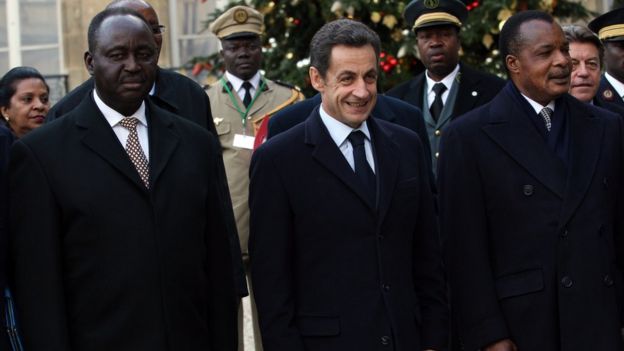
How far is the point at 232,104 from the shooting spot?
7.92 metres

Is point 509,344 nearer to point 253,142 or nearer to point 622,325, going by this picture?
point 622,325

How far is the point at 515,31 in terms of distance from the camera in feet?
18.2

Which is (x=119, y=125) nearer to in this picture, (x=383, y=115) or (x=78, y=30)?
(x=383, y=115)

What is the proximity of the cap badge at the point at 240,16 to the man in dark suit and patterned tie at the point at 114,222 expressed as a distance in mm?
3158

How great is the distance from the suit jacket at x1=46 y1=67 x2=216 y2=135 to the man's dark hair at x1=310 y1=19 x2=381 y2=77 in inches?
48.0

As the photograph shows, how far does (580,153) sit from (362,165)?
95 cm

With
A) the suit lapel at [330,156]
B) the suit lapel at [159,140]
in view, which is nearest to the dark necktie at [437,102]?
the suit lapel at [330,156]

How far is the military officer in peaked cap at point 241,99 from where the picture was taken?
25.3 feet

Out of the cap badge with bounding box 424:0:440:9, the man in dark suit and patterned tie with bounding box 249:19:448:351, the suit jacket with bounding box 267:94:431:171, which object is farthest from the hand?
the cap badge with bounding box 424:0:440:9

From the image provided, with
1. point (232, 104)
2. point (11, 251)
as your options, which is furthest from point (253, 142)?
point (11, 251)

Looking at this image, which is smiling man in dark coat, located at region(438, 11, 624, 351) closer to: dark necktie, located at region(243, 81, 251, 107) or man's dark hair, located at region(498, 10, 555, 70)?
man's dark hair, located at region(498, 10, 555, 70)

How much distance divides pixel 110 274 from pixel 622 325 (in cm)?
219

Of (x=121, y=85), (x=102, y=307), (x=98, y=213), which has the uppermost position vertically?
(x=121, y=85)

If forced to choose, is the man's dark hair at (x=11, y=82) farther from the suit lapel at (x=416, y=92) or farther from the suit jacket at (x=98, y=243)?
the suit jacket at (x=98, y=243)
